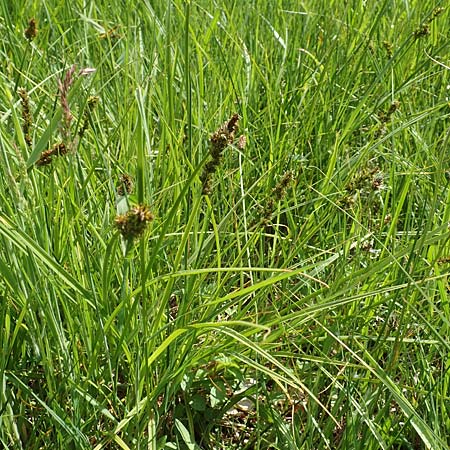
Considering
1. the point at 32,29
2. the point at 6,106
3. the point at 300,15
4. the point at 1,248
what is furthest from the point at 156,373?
the point at 300,15

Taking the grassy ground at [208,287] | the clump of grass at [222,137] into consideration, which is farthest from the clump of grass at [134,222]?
the clump of grass at [222,137]

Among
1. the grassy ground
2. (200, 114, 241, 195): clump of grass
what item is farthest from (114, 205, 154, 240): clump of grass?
(200, 114, 241, 195): clump of grass

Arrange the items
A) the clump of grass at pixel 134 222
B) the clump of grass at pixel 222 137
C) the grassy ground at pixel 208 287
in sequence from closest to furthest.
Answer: the clump of grass at pixel 134 222, the clump of grass at pixel 222 137, the grassy ground at pixel 208 287

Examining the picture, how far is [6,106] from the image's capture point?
5.58 feet

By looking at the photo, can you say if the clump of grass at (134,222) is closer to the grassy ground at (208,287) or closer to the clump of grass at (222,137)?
the grassy ground at (208,287)

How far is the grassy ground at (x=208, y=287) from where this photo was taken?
1.14m

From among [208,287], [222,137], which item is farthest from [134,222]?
[208,287]

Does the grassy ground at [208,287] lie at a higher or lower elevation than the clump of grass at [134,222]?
lower

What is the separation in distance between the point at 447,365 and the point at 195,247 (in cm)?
47

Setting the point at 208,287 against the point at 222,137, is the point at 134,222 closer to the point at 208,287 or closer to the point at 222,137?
the point at 222,137

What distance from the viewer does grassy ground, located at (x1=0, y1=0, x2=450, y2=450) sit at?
1.14 metres

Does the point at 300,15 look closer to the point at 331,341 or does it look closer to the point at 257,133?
the point at 257,133

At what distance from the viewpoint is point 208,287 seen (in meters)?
1.50

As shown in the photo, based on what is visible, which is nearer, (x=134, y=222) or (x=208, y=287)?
(x=134, y=222)
